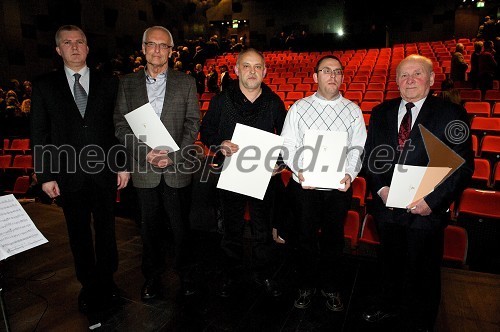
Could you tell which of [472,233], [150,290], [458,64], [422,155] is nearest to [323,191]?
[422,155]

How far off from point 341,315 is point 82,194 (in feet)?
6.73

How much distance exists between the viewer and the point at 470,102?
6.26 meters

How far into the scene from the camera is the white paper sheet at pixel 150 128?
212 cm

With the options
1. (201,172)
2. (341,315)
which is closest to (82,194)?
(201,172)

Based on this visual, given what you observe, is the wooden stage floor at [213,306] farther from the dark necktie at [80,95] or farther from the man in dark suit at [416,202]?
the dark necktie at [80,95]

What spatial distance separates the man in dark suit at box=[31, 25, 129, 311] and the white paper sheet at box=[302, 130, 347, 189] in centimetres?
140

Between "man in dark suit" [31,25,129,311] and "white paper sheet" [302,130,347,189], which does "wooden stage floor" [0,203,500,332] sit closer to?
"man in dark suit" [31,25,129,311]

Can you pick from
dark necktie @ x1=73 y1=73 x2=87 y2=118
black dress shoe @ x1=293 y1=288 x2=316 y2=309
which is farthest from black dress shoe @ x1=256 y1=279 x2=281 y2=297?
dark necktie @ x1=73 y1=73 x2=87 y2=118

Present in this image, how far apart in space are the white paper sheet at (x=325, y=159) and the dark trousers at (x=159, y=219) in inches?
38.6

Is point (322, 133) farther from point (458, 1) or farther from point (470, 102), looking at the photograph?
point (458, 1)

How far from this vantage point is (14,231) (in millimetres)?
1614

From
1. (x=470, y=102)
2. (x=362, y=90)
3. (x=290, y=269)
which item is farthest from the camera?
(x=362, y=90)

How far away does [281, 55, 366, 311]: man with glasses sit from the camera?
7.11 feet

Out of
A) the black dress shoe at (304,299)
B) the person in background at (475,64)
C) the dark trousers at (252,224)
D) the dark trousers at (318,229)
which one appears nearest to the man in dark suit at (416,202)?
the dark trousers at (318,229)
